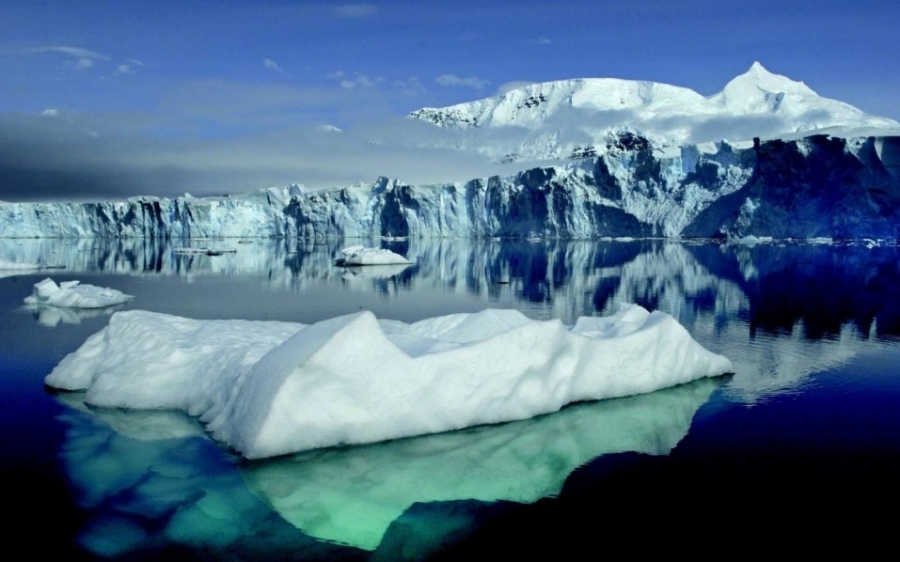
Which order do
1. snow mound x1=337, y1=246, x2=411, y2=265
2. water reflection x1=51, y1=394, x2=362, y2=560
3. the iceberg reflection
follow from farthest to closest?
snow mound x1=337, y1=246, x2=411, y2=265 → the iceberg reflection → water reflection x1=51, y1=394, x2=362, y2=560

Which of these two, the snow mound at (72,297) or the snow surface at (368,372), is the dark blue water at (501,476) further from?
the snow mound at (72,297)

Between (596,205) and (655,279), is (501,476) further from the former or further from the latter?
(596,205)

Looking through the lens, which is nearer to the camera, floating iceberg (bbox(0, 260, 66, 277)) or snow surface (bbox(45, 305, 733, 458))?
snow surface (bbox(45, 305, 733, 458))

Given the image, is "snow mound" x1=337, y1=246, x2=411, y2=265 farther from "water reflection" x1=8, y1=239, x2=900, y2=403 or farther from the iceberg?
the iceberg

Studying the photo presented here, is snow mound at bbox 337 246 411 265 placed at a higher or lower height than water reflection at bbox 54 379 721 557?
higher

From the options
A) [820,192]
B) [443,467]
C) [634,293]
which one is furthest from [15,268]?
[820,192]

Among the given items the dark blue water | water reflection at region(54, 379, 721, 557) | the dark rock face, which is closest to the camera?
the dark blue water

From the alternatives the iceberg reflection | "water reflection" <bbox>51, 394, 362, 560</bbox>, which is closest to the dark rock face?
the iceberg reflection

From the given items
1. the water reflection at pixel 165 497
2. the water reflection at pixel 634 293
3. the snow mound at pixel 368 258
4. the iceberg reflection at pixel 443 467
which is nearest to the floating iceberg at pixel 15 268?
the water reflection at pixel 634 293
